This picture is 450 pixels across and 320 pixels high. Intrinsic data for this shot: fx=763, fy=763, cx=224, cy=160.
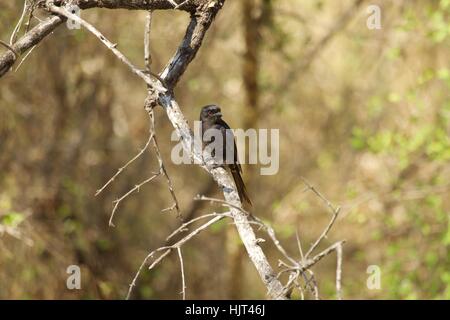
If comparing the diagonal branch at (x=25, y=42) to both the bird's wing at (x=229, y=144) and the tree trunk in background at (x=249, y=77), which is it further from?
the tree trunk in background at (x=249, y=77)

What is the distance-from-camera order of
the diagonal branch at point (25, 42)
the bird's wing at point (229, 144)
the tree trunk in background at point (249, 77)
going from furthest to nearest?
the tree trunk in background at point (249, 77) → the bird's wing at point (229, 144) → the diagonal branch at point (25, 42)

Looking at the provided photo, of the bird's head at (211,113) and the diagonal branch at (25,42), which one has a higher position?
the bird's head at (211,113)

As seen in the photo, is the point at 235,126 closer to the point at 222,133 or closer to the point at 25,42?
the point at 222,133

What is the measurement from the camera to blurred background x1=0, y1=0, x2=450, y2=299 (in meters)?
8.04

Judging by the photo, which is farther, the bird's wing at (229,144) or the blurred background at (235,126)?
the blurred background at (235,126)

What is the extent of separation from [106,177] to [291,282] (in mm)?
6863

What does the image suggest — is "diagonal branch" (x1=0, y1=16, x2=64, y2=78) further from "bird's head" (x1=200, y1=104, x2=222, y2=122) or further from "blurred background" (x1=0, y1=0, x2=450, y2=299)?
"blurred background" (x1=0, y1=0, x2=450, y2=299)

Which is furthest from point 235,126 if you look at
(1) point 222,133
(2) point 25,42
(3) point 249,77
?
(2) point 25,42

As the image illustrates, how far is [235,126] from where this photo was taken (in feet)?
34.1

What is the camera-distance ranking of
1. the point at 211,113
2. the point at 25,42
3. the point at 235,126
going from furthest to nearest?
1. the point at 235,126
2. the point at 211,113
3. the point at 25,42

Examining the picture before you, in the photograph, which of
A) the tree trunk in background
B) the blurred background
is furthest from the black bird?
the tree trunk in background

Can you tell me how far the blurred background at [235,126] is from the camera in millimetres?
8039

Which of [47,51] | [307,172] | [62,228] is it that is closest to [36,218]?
[62,228]

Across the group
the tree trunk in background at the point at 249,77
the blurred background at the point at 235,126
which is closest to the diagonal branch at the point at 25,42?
the blurred background at the point at 235,126
